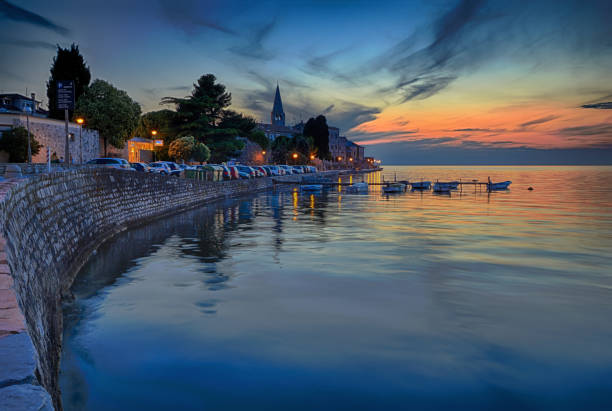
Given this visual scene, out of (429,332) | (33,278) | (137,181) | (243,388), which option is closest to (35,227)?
→ (33,278)

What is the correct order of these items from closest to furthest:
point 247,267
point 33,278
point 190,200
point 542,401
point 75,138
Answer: point 542,401 < point 33,278 < point 247,267 < point 190,200 < point 75,138

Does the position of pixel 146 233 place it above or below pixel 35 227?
below

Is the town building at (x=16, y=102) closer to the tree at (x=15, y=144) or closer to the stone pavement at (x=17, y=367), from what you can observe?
the tree at (x=15, y=144)

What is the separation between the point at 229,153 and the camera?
60.8 m

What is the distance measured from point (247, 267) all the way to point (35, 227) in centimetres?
665

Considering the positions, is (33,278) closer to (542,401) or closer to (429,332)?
(429,332)

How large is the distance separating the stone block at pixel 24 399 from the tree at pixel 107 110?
59497mm

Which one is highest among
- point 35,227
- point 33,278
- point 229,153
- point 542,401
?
point 229,153

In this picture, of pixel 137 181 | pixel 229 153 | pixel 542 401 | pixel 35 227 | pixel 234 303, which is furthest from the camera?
pixel 229 153

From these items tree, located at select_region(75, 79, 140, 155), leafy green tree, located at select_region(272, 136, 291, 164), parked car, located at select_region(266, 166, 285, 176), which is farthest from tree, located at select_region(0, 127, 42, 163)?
leafy green tree, located at select_region(272, 136, 291, 164)

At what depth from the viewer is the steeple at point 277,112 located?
561 feet

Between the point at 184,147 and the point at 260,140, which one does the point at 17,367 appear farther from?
the point at 260,140

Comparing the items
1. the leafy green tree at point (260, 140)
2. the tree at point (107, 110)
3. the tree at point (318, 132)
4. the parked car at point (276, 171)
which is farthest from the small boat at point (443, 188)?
the tree at point (318, 132)

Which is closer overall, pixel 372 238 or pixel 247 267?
pixel 247 267
